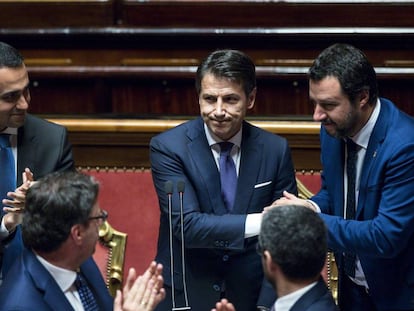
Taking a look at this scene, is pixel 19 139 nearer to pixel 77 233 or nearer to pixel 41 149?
pixel 41 149

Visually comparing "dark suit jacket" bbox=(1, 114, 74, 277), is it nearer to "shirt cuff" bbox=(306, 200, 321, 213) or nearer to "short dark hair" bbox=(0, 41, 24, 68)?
"short dark hair" bbox=(0, 41, 24, 68)

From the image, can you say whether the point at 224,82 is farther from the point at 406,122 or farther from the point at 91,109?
the point at 91,109

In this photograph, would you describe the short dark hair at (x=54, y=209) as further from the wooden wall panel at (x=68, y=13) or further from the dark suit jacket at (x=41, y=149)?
the wooden wall panel at (x=68, y=13)

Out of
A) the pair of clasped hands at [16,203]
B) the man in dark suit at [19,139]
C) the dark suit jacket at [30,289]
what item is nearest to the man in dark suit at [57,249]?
the dark suit jacket at [30,289]

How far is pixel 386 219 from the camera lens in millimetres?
1370

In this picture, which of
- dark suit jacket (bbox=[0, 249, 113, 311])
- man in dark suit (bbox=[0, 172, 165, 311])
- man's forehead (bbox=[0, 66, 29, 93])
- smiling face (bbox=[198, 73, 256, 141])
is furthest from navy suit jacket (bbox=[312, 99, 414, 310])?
man's forehead (bbox=[0, 66, 29, 93])

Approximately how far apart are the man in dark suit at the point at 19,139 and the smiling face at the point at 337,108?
450mm

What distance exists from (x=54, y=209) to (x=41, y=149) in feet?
1.13

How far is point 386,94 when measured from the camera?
207cm

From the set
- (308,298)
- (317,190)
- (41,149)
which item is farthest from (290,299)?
(317,190)

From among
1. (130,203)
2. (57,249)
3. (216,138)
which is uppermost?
(216,138)

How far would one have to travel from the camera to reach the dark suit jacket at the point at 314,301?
1.13 m

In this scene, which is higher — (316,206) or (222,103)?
(222,103)

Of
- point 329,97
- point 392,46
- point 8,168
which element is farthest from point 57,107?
point 329,97
